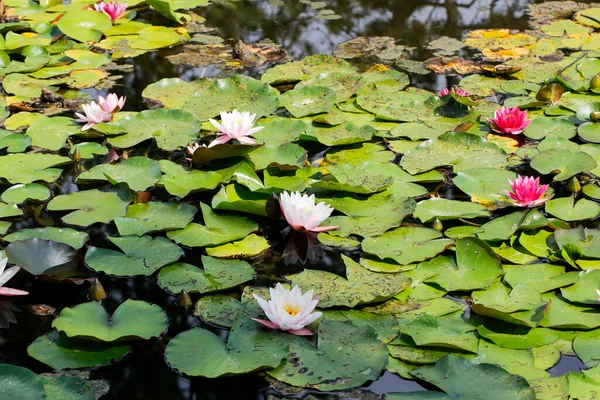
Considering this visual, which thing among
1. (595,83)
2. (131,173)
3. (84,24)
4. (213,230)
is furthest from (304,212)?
(84,24)

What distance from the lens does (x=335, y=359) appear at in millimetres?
2309

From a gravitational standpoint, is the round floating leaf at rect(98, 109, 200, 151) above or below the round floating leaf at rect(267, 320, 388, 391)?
below

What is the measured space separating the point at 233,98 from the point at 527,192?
→ 189 cm

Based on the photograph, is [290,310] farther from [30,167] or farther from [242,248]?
[30,167]

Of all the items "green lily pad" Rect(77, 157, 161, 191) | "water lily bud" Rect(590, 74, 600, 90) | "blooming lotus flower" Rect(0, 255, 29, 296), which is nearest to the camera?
"blooming lotus flower" Rect(0, 255, 29, 296)

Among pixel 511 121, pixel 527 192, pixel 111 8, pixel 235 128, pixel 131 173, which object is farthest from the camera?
pixel 111 8

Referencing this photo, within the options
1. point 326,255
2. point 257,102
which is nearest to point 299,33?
point 257,102

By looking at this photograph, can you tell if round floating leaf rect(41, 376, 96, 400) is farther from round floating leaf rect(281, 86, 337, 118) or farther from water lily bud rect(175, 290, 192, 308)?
round floating leaf rect(281, 86, 337, 118)

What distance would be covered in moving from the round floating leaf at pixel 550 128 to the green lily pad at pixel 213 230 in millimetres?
1755

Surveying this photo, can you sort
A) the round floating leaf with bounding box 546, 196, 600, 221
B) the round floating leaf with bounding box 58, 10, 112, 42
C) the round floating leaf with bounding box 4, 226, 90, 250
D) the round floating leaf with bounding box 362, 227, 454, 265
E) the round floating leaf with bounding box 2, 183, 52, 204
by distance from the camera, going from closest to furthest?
the round floating leaf with bounding box 362, 227, 454, 265, the round floating leaf with bounding box 4, 226, 90, 250, the round floating leaf with bounding box 546, 196, 600, 221, the round floating leaf with bounding box 2, 183, 52, 204, the round floating leaf with bounding box 58, 10, 112, 42

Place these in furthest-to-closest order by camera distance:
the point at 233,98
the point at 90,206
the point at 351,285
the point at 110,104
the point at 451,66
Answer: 1. the point at 451,66
2. the point at 233,98
3. the point at 110,104
4. the point at 90,206
5. the point at 351,285

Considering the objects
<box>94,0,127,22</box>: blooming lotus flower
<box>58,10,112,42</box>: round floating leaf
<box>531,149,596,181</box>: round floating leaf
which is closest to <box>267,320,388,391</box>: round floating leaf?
<box>531,149,596,181</box>: round floating leaf

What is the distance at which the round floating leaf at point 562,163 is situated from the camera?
11.2 feet

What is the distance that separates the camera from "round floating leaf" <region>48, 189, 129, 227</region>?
10.3 ft
